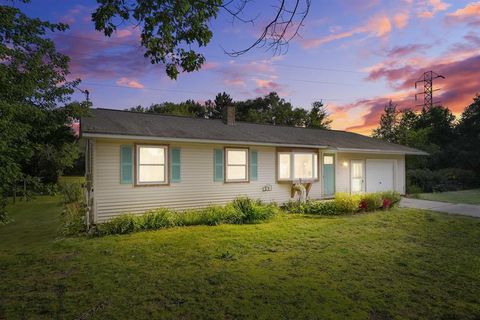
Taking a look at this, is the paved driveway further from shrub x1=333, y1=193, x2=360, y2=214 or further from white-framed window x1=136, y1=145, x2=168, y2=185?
white-framed window x1=136, y1=145, x2=168, y2=185

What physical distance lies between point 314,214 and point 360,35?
661 cm

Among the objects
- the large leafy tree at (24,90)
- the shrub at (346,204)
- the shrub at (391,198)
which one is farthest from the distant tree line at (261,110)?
the large leafy tree at (24,90)

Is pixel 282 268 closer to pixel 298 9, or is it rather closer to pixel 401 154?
pixel 298 9

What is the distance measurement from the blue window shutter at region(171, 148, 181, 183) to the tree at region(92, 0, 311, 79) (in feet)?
19.9

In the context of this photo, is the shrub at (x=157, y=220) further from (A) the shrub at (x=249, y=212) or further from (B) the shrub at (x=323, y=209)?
(B) the shrub at (x=323, y=209)

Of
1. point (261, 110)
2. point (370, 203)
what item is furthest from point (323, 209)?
point (261, 110)

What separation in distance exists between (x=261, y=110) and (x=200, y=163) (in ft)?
93.7

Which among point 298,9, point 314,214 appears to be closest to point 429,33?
point 314,214

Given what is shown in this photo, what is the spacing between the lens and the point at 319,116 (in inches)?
1378

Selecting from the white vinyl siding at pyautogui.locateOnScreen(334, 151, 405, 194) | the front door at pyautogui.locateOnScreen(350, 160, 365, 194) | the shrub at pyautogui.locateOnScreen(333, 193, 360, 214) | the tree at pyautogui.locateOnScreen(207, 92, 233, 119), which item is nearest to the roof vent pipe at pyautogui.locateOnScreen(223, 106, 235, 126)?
the white vinyl siding at pyautogui.locateOnScreen(334, 151, 405, 194)

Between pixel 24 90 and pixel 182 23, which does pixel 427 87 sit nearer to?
pixel 182 23

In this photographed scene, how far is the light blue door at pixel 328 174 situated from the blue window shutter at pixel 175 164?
7.51 metres

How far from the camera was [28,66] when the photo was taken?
6.83 meters

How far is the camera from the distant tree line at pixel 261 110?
35.2m
